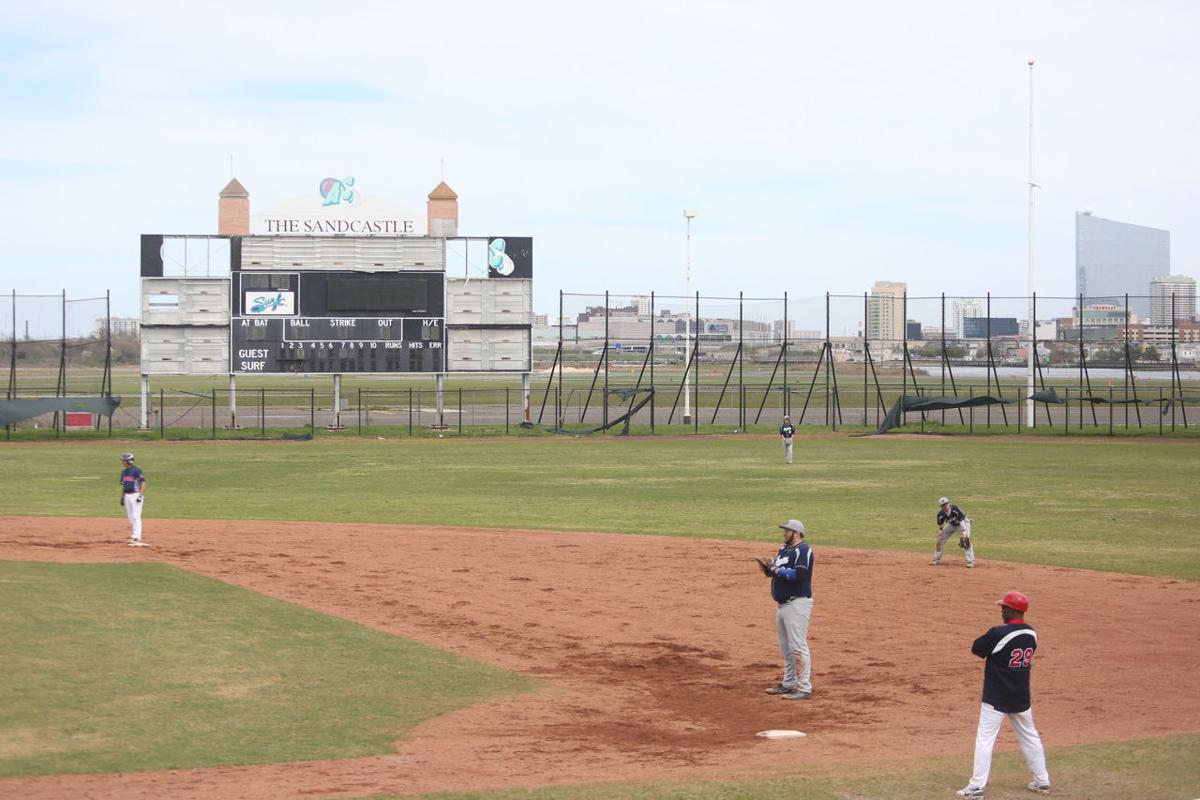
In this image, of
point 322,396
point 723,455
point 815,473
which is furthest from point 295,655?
point 322,396

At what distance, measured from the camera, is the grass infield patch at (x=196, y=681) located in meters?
12.5

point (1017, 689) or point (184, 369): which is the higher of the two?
point (184, 369)

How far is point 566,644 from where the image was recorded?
17.9 m

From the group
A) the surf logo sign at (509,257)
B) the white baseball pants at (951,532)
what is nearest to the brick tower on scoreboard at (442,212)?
the surf logo sign at (509,257)

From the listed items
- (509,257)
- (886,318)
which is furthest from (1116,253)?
(509,257)

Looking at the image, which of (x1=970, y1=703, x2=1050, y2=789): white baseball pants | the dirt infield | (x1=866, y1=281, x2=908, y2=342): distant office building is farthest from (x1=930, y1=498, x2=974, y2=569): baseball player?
(x1=866, y1=281, x2=908, y2=342): distant office building

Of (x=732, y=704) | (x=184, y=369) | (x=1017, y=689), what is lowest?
(x=732, y=704)

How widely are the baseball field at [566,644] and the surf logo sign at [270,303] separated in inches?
789

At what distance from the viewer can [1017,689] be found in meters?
11.1

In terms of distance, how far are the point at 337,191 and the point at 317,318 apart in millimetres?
5954

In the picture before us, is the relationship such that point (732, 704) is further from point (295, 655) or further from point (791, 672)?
point (295, 655)

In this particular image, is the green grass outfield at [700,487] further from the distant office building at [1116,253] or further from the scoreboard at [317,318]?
the distant office building at [1116,253]

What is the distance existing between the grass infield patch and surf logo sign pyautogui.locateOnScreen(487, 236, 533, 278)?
3796cm

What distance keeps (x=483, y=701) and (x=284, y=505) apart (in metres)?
20.1
